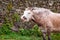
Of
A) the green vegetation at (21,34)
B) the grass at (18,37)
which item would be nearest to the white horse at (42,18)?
the grass at (18,37)

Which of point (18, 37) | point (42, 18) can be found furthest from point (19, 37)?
point (42, 18)

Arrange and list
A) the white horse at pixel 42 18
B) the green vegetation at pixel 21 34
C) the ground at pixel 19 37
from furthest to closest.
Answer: the green vegetation at pixel 21 34
the ground at pixel 19 37
the white horse at pixel 42 18

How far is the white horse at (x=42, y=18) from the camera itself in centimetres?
810

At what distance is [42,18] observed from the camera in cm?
821

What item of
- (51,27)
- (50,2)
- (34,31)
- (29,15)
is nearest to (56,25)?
(51,27)

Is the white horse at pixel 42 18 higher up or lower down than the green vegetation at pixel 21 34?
higher up

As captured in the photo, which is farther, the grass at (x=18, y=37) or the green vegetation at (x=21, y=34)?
the green vegetation at (x=21, y=34)

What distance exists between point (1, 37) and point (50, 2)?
257 cm

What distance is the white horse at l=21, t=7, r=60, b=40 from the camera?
26.6 ft

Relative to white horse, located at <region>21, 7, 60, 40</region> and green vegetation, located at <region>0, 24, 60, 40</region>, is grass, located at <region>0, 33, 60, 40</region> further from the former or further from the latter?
white horse, located at <region>21, 7, 60, 40</region>

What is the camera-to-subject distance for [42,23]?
820 cm

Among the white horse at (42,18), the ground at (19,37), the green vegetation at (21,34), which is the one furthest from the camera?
the green vegetation at (21,34)

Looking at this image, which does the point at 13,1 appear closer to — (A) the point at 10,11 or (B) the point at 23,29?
(A) the point at 10,11

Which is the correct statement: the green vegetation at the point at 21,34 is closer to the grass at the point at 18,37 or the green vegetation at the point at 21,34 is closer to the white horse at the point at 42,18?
the grass at the point at 18,37
